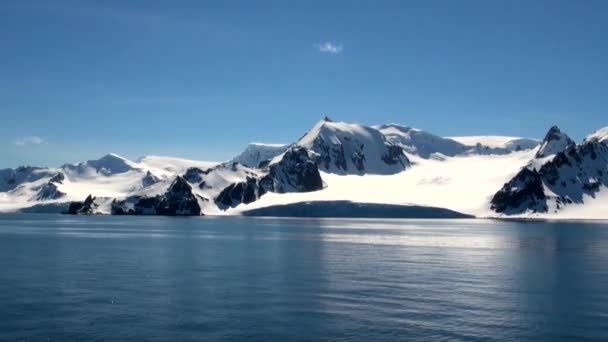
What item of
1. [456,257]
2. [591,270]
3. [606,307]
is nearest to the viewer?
[606,307]

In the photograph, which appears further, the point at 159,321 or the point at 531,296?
the point at 531,296

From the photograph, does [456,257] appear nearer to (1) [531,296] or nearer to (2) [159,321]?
(1) [531,296]

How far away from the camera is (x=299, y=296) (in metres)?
49.6

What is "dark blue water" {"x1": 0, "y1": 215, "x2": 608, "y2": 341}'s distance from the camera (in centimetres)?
3794

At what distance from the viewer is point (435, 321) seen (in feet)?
133

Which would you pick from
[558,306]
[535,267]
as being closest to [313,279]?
[558,306]

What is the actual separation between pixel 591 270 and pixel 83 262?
51900 millimetres

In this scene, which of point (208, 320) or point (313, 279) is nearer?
point (208, 320)

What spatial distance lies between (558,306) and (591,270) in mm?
24105

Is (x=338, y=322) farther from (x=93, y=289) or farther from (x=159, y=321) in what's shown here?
(x=93, y=289)

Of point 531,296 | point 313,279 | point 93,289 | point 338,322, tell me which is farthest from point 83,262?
point 531,296

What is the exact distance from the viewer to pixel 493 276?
61406 mm

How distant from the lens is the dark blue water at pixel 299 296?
124 feet

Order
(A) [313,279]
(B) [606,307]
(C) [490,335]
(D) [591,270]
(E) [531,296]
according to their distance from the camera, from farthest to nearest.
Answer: (D) [591,270] < (A) [313,279] < (E) [531,296] < (B) [606,307] < (C) [490,335]
